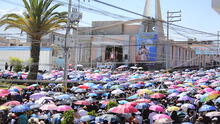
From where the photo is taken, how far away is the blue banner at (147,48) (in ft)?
152

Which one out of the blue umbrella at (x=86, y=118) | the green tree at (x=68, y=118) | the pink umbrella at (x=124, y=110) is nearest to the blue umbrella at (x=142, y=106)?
the pink umbrella at (x=124, y=110)

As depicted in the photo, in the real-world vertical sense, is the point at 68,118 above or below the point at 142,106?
below

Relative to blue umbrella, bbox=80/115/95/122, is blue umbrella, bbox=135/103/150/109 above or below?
above

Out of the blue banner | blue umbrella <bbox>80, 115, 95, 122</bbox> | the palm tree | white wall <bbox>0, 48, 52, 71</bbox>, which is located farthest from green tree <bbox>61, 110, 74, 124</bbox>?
the blue banner

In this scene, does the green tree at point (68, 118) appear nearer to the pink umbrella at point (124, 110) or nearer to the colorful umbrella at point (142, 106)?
the pink umbrella at point (124, 110)

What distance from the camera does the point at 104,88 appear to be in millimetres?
20109

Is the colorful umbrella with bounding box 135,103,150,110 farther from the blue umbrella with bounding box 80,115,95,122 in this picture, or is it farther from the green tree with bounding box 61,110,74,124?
the green tree with bounding box 61,110,74,124

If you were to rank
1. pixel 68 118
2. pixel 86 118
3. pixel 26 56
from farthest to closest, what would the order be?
pixel 26 56 → pixel 86 118 → pixel 68 118

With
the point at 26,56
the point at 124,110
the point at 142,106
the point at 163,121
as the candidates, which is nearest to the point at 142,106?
the point at 142,106

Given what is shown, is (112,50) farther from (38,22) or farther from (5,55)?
(38,22)

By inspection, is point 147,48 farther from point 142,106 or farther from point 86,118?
point 86,118

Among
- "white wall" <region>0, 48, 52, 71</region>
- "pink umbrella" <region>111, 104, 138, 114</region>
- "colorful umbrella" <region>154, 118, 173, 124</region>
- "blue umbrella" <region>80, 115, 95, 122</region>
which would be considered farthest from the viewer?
"white wall" <region>0, 48, 52, 71</region>

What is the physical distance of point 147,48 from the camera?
4700 centimetres

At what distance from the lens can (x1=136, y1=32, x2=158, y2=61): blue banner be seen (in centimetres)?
4641
